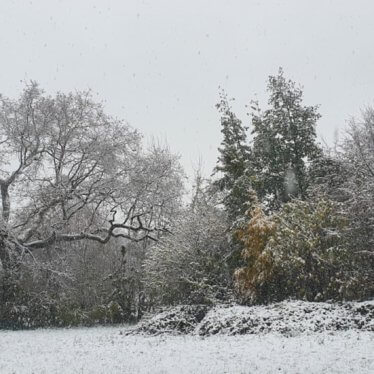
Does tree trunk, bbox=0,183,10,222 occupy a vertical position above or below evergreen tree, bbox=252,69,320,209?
below

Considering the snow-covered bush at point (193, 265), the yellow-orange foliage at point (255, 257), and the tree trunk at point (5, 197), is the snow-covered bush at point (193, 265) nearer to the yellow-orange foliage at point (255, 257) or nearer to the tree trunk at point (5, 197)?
the yellow-orange foliage at point (255, 257)

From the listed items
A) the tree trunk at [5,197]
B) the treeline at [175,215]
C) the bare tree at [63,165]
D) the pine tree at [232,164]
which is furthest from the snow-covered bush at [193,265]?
the tree trunk at [5,197]

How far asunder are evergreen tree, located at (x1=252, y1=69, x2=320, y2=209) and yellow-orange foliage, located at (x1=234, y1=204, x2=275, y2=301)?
6.70 m

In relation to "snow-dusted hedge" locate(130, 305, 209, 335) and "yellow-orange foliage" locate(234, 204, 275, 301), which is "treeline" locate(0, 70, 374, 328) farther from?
"snow-dusted hedge" locate(130, 305, 209, 335)

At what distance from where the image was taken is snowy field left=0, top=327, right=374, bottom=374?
777 cm

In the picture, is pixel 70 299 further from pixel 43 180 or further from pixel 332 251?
pixel 332 251

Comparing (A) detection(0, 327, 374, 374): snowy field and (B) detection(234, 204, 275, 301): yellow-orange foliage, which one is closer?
(A) detection(0, 327, 374, 374): snowy field

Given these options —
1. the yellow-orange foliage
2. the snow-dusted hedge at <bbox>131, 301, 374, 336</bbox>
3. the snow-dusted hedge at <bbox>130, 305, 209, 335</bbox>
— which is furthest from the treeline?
the snow-dusted hedge at <bbox>131, 301, 374, 336</bbox>

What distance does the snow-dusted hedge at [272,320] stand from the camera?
11133 mm

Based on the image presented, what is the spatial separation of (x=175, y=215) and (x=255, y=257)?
8.06 meters

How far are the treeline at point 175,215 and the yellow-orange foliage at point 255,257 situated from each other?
0.04m

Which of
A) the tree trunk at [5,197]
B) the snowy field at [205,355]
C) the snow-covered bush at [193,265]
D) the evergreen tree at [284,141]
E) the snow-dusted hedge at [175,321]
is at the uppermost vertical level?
the evergreen tree at [284,141]

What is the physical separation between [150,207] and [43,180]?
5.26m

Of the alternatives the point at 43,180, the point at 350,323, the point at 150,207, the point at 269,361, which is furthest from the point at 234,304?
the point at 43,180
